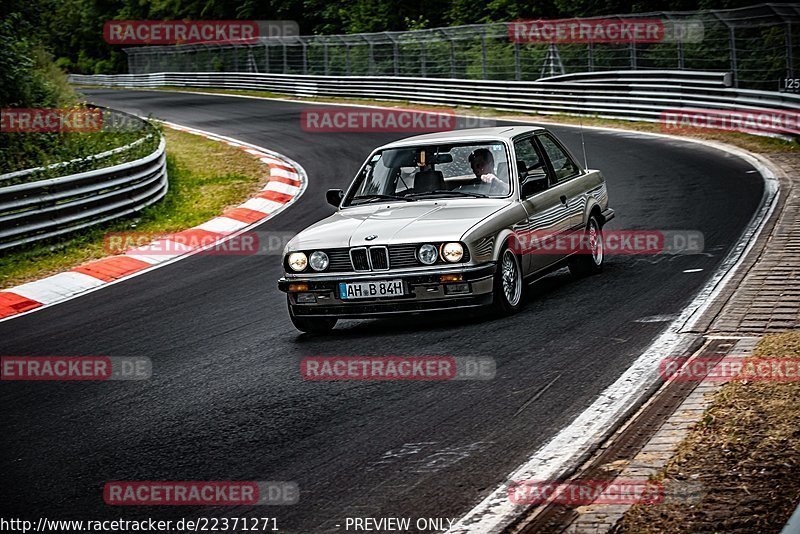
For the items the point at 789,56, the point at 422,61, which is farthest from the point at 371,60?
the point at 789,56

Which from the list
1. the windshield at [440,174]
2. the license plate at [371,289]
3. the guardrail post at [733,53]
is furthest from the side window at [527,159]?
the guardrail post at [733,53]

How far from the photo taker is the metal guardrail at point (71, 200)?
1347cm

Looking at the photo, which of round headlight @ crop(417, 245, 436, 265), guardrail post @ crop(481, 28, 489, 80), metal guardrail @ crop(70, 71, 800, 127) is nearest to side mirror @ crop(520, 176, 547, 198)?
round headlight @ crop(417, 245, 436, 265)

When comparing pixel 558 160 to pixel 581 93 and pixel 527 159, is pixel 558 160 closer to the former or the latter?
pixel 527 159

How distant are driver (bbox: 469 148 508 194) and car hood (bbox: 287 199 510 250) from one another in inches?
9.2

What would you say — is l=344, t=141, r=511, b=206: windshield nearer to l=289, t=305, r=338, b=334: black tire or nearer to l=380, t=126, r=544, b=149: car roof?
l=380, t=126, r=544, b=149: car roof

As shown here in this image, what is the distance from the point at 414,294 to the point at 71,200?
8292 millimetres

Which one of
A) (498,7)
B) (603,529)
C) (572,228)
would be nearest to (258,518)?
(603,529)

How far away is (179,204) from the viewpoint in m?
17.3

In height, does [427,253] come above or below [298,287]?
above

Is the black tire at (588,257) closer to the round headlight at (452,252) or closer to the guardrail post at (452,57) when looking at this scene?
the round headlight at (452,252)

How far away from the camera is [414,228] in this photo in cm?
810

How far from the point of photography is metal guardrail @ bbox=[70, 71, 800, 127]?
23.1 metres

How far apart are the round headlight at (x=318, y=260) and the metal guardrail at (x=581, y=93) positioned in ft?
45.7
